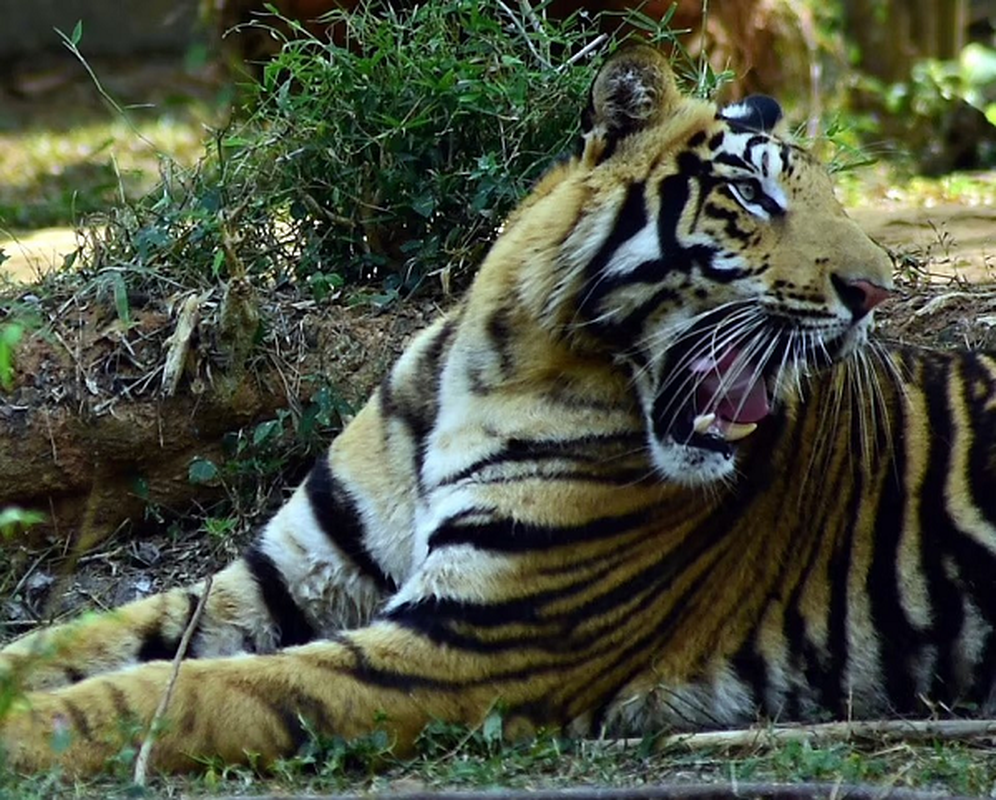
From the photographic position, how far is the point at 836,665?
403 cm

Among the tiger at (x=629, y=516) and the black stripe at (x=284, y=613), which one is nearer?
the tiger at (x=629, y=516)

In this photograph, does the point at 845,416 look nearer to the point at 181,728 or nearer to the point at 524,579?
the point at 524,579

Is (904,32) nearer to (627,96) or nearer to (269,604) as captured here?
(627,96)

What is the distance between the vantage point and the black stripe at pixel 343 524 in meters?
4.23

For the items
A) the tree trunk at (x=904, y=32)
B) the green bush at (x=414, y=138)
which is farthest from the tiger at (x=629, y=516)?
the tree trunk at (x=904, y=32)

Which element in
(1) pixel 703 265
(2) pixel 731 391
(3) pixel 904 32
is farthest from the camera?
(3) pixel 904 32

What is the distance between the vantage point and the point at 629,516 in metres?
3.90

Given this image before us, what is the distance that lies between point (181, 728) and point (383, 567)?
77 centimetres

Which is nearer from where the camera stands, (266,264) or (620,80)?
(620,80)

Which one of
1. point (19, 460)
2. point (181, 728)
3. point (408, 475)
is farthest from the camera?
point (19, 460)

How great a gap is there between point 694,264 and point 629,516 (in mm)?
562

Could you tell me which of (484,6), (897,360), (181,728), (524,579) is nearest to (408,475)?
(524,579)

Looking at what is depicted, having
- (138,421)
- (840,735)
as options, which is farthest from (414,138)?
(840,735)

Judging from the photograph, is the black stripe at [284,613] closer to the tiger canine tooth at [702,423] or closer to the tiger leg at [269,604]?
the tiger leg at [269,604]
